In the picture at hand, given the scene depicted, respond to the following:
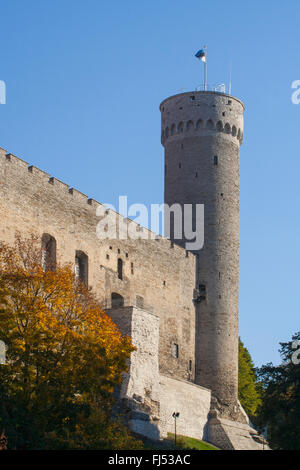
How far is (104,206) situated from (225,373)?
463 inches

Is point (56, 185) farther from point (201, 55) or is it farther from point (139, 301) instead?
point (201, 55)

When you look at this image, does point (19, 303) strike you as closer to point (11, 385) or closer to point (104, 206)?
point (11, 385)

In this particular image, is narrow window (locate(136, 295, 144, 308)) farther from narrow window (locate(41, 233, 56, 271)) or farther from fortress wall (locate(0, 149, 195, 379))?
narrow window (locate(41, 233, 56, 271))

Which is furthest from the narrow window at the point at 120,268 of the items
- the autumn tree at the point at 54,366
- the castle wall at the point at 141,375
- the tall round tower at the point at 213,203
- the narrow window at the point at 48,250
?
the autumn tree at the point at 54,366

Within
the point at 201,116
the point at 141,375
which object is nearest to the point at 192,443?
the point at 141,375

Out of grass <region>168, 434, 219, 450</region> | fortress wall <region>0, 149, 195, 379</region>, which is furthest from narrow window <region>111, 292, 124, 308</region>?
grass <region>168, 434, 219, 450</region>

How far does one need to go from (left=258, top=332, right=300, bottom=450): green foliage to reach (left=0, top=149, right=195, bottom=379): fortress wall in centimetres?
953

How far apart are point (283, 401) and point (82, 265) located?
11444 mm

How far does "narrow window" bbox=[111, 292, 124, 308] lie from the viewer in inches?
1694

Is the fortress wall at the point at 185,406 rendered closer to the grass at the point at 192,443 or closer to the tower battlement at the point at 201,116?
the grass at the point at 192,443

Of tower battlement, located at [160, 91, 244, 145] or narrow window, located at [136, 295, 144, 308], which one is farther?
tower battlement, located at [160, 91, 244, 145]

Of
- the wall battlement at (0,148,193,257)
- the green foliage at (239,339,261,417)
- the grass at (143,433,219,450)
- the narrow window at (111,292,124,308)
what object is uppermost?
the wall battlement at (0,148,193,257)

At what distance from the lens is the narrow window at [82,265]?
40406 mm
